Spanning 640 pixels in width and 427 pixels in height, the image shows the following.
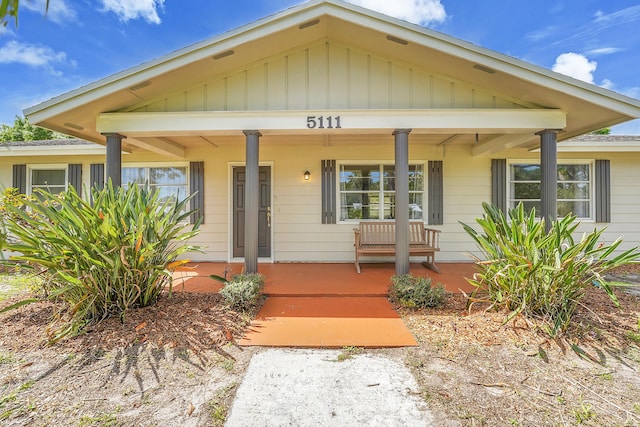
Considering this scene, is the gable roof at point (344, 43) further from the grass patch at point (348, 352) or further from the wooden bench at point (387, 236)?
the grass patch at point (348, 352)

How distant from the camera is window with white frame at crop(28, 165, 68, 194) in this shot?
6.57 meters

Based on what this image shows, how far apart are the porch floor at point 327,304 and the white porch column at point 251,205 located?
1.17 feet

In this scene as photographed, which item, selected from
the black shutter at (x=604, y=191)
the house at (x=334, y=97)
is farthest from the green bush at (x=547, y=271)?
the black shutter at (x=604, y=191)

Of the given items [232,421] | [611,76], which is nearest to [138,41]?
[232,421]

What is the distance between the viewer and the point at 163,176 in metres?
6.47

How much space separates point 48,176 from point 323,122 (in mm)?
6647

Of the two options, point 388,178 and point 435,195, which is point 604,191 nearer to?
point 435,195

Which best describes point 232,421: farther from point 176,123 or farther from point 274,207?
point 274,207

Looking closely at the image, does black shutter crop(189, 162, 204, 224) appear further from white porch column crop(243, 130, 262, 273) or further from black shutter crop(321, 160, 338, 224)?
black shutter crop(321, 160, 338, 224)

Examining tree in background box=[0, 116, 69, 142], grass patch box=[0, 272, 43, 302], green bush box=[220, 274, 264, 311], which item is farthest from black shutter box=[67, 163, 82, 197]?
tree in background box=[0, 116, 69, 142]

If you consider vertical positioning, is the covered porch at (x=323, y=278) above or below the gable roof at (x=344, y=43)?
below

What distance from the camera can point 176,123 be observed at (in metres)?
4.25

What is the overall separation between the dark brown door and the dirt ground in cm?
292

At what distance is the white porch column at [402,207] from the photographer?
4215 millimetres
